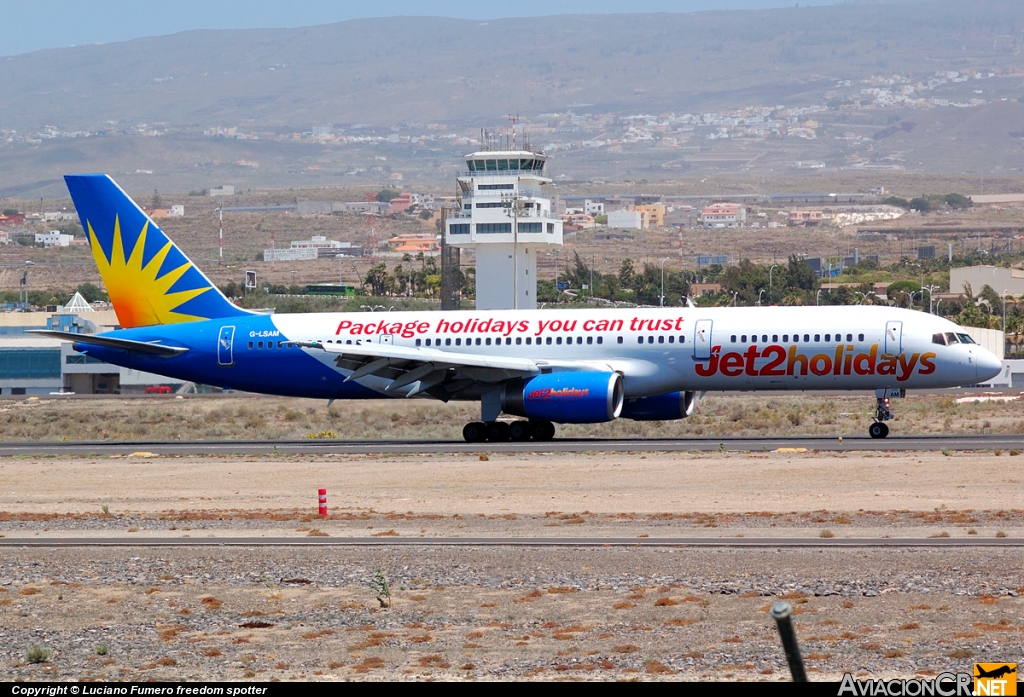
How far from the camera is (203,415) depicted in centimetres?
5716

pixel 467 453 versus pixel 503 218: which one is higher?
pixel 503 218

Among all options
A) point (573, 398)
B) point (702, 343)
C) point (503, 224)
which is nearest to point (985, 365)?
point (702, 343)

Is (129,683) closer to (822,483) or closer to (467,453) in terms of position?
(822,483)

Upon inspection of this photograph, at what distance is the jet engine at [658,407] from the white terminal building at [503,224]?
47234 millimetres

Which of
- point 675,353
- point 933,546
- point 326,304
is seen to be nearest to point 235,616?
point 933,546

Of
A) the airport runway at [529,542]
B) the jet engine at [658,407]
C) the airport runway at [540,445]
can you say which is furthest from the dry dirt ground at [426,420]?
the airport runway at [529,542]

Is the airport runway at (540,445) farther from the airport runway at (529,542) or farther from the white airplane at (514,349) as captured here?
the airport runway at (529,542)

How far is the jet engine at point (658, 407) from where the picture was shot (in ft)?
133

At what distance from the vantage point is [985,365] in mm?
37812

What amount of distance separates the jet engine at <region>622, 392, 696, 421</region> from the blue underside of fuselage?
23.1 feet

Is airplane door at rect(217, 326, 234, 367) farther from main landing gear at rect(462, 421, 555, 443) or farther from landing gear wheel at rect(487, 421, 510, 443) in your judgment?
landing gear wheel at rect(487, 421, 510, 443)

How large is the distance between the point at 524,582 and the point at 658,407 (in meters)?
23.0

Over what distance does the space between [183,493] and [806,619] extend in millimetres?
17353

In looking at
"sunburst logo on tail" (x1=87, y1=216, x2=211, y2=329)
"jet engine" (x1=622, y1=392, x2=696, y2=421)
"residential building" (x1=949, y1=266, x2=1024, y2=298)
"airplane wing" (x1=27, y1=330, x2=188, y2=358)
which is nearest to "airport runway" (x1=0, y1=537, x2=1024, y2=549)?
"airplane wing" (x1=27, y1=330, x2=188, y2=358)
